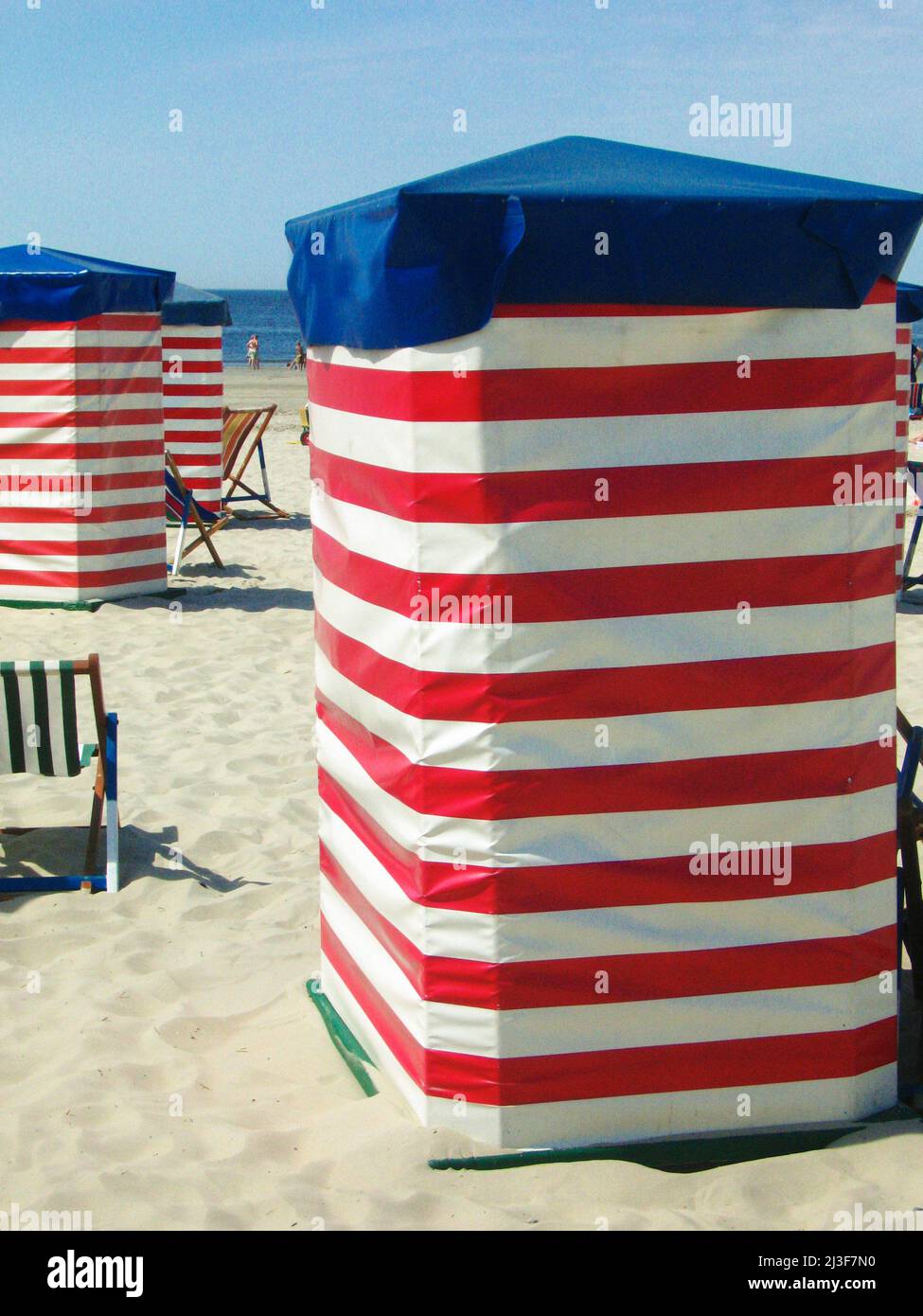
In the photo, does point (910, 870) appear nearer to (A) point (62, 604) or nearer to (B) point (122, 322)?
(A) point (62, 604)

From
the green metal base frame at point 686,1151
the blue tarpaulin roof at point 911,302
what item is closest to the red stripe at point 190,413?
the blue tarpaulin roof at point 911,302

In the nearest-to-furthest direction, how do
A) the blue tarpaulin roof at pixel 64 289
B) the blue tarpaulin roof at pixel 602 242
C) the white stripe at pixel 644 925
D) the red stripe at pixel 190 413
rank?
the blue tarpaulin roof at pixel 602 242, the white stripe at pixel 644 925, the blue tarpaulin roof at pixel 64 289, the red stripe at pixel 190 413

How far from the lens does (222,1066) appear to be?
3.63 metres

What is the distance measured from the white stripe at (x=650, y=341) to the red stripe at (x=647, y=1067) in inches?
56.9

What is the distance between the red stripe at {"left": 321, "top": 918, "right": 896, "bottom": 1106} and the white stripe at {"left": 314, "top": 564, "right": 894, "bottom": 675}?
2.76 ft

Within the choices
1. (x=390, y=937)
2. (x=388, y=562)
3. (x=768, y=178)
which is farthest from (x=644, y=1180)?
(x=768, y=178)

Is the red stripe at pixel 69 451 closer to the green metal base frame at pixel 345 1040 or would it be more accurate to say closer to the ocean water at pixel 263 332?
the green metal base frame at pixel 345 1040

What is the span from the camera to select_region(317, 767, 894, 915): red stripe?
9.93 feet

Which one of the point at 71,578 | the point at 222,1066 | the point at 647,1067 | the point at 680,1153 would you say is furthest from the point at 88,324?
the point at 680,1153

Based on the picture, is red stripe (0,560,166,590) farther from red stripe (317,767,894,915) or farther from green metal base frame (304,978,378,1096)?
red stripe (317,767,894,915)

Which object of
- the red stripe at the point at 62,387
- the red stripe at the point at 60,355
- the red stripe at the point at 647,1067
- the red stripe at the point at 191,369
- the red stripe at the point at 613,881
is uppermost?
the red stripe at the point at 191,369

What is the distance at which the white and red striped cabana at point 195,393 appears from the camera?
12.8m

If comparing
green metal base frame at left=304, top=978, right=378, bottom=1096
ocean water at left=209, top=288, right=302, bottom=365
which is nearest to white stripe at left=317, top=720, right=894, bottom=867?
green metal base frame at left=304, top=978, right=378, bottom=1096

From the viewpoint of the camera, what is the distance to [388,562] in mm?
3178
